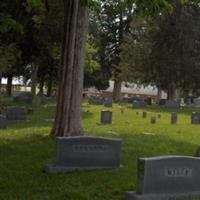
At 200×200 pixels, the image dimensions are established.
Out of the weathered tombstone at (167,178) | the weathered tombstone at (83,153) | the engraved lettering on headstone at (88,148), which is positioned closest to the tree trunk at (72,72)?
the weathered tombstone at (83,153)

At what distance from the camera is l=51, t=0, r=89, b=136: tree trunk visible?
1423 cm

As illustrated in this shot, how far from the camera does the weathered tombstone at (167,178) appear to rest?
745 cm

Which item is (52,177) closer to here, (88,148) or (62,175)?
(62,175)

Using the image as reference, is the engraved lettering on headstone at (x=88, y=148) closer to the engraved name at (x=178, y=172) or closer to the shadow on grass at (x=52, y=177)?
the shadow on grass at (x=52, y=177)

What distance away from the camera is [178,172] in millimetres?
7777

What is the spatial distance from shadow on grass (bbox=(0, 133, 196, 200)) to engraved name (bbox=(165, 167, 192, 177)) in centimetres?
89

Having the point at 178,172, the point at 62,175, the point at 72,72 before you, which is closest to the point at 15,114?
the point at 72,72

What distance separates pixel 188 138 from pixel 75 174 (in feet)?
25.1

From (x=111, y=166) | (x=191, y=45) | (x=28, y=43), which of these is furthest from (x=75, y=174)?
(x=191, y=45)

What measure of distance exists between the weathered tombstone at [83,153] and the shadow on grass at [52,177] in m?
0.22

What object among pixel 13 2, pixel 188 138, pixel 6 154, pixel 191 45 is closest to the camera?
pixel 6 154

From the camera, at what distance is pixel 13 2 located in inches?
843

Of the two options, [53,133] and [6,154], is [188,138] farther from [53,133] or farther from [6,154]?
[6,154]

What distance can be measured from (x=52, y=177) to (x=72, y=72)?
5.54m
